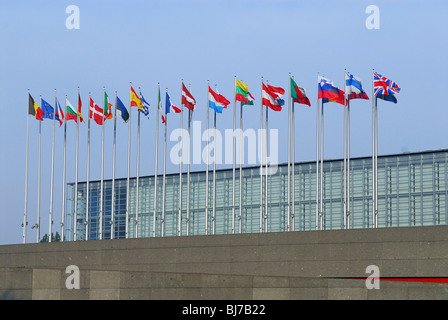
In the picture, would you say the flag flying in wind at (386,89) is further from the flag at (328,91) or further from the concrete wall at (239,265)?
A: the concrete wall at (239,265)

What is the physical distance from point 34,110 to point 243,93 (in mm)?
11807

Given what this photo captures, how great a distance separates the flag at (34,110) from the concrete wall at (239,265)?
768 centimetres

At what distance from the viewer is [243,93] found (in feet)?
137

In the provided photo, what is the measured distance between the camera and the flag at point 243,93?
137ft

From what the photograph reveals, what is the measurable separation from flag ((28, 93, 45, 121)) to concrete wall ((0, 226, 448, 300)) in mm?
7676

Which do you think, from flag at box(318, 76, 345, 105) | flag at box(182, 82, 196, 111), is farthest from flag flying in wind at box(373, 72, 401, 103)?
flag at box(182, 82, 196, 111)

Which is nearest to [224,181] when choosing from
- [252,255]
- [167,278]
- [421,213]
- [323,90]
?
[421,213]

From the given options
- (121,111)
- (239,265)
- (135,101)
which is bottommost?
(239,265)

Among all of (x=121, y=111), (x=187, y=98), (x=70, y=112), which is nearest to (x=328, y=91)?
(x=187, y=98)

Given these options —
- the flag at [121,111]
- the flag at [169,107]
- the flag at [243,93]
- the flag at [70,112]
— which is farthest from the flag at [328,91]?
the flag at [70,112]

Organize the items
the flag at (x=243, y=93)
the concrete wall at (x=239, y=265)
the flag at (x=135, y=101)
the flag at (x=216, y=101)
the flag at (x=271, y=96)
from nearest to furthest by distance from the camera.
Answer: the concrete wall at (x=239, y=265) < the flag at (x=271, y=96) < the flag at (x=243, y=93) < the flag at (x=216, y=101) < the flag at (x=135, y=101)

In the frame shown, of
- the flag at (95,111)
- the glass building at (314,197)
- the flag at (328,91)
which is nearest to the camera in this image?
the flag at (328,91)

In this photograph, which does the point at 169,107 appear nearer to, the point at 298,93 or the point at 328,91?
the point at 298,93

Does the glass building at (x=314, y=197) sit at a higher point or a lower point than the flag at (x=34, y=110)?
lower
